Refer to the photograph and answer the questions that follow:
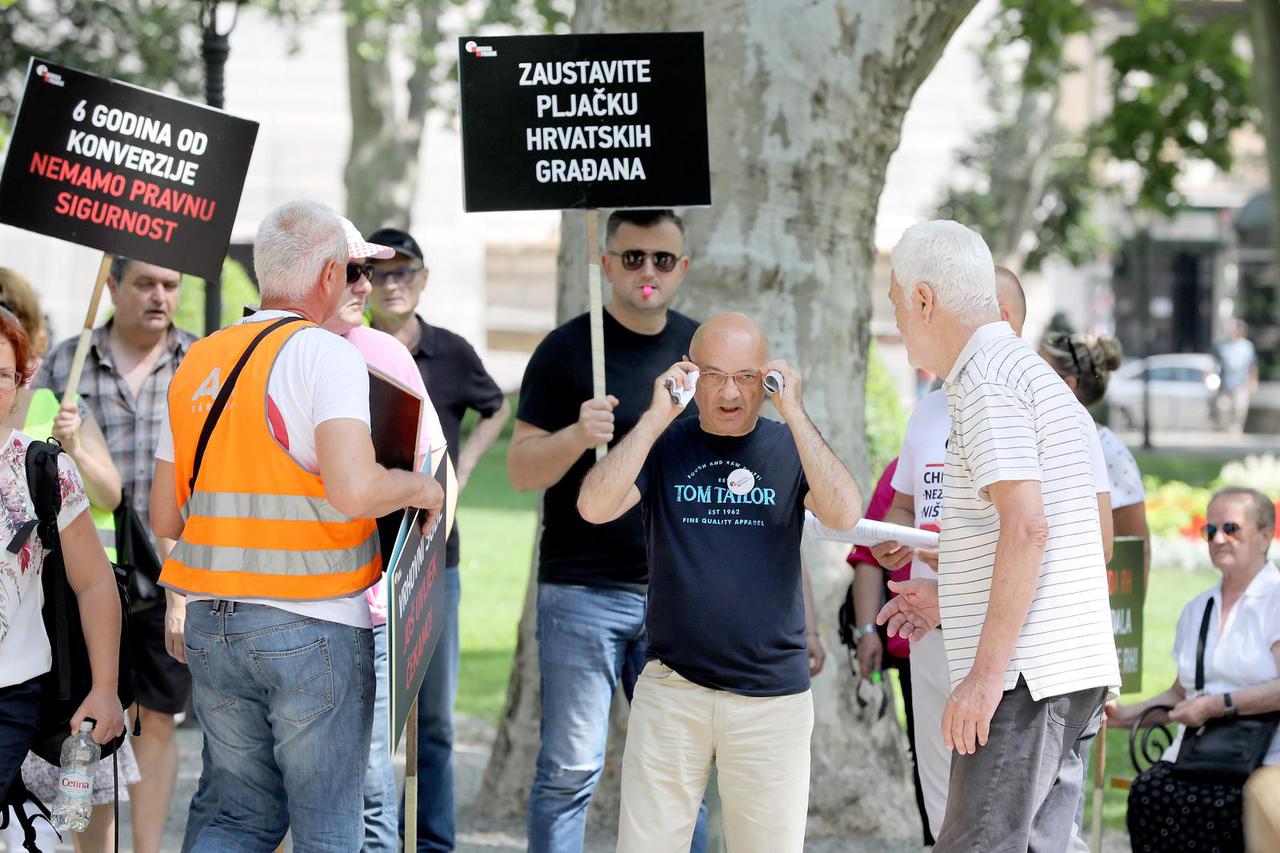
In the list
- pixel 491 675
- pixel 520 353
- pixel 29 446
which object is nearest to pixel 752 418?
pixel 29 446

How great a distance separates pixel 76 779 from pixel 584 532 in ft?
5.33

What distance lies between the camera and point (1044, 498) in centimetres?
381

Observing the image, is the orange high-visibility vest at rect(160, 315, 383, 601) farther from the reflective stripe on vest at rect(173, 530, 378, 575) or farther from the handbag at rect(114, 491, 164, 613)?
the handbag at rect(114, 491, 164, 613)

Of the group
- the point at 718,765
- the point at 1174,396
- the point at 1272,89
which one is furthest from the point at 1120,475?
the point at 1174,396

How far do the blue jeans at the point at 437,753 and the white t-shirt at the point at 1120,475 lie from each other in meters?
2.30

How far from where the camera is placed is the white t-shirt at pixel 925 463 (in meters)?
5.16

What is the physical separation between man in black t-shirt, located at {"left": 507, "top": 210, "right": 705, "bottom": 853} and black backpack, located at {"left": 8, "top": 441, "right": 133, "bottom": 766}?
54.0 inches

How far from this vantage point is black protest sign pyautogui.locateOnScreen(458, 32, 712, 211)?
5242 mm

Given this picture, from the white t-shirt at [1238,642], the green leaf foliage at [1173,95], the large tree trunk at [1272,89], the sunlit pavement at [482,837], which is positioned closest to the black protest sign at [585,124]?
the white t-shirt at [1238,642]

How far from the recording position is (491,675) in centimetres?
1076

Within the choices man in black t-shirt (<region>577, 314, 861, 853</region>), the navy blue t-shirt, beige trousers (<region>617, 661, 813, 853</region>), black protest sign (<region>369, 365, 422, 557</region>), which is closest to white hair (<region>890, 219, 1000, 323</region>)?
man in black t-shirt (<region>577, 314, 861, 853</region>)

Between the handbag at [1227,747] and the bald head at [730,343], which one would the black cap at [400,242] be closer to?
the bald head at [730,343]

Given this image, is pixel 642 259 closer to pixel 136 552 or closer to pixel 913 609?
pixel 913 609

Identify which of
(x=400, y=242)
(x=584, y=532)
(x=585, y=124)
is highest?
Result: (x=585, y=124)
